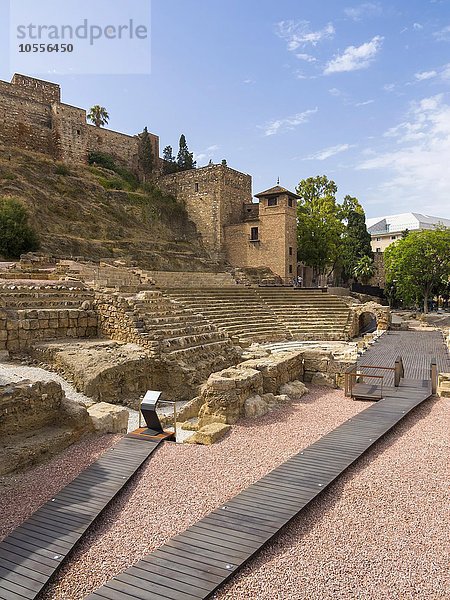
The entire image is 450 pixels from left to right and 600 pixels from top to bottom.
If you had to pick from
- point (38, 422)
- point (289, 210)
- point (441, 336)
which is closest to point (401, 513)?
point (38, 422)

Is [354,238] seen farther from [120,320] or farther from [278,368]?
[278,368]

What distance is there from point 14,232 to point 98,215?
12.7 m

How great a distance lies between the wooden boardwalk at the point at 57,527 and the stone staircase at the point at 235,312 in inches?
479

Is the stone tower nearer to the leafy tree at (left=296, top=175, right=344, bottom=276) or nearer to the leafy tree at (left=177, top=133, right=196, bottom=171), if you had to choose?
the leafy tree at (left=296, top=175, right=344, bottom=276)

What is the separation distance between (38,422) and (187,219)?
38.6 metres

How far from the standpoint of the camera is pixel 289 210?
128 feet

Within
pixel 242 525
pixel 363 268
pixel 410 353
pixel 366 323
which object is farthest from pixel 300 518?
pixel 363 268

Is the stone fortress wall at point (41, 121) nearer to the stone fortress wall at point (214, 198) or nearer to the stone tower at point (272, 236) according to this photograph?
the stone fortress wall at point (214, 198)

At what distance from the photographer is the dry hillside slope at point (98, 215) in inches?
1275

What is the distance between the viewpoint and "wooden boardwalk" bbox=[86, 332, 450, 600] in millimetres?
4258

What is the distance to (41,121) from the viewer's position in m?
41.9

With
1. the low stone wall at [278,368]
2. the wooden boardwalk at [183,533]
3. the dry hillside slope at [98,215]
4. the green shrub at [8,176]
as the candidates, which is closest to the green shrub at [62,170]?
the dry hillside slope at [98,215]

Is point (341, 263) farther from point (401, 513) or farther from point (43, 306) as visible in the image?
point (401, 513)

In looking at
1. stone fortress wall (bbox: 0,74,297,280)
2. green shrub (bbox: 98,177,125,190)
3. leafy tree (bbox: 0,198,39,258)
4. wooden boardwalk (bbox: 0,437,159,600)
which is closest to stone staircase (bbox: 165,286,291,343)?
leafy tree (bbox: 0,198,39,258)
